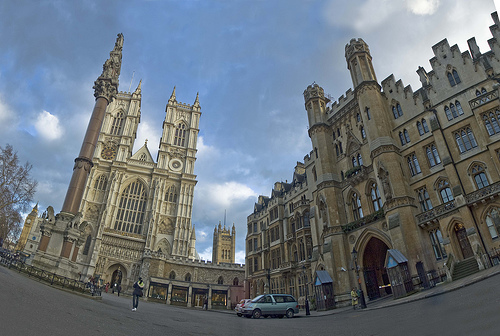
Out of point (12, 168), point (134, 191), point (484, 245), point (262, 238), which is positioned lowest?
point (484, 245)

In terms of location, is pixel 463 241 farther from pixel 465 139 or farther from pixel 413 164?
pixel 465 139

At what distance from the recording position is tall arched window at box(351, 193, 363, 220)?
2602cm

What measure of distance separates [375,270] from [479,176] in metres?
11.0

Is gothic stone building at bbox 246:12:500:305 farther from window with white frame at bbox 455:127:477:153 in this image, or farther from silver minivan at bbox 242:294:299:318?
silver minivan at bbox 242:294:299:318

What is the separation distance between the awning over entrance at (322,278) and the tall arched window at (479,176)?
12699 millimetres

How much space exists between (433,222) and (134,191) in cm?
5203

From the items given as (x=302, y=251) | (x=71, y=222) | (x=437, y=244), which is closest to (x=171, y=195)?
(x=302, y=251)

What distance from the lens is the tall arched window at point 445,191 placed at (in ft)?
67.9

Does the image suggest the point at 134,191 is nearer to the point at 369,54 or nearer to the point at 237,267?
the point at 237,267

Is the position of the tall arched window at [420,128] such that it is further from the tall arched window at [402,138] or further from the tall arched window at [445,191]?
the tall arched window at [445,191]

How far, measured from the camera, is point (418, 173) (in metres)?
22.9

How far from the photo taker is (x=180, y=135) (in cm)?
6894

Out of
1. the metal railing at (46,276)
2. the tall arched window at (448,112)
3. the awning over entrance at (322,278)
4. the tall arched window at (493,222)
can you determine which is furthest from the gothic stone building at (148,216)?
the tall arched window at (448,112)

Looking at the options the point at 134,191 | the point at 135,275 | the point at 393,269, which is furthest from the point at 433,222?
the point at 134,191
